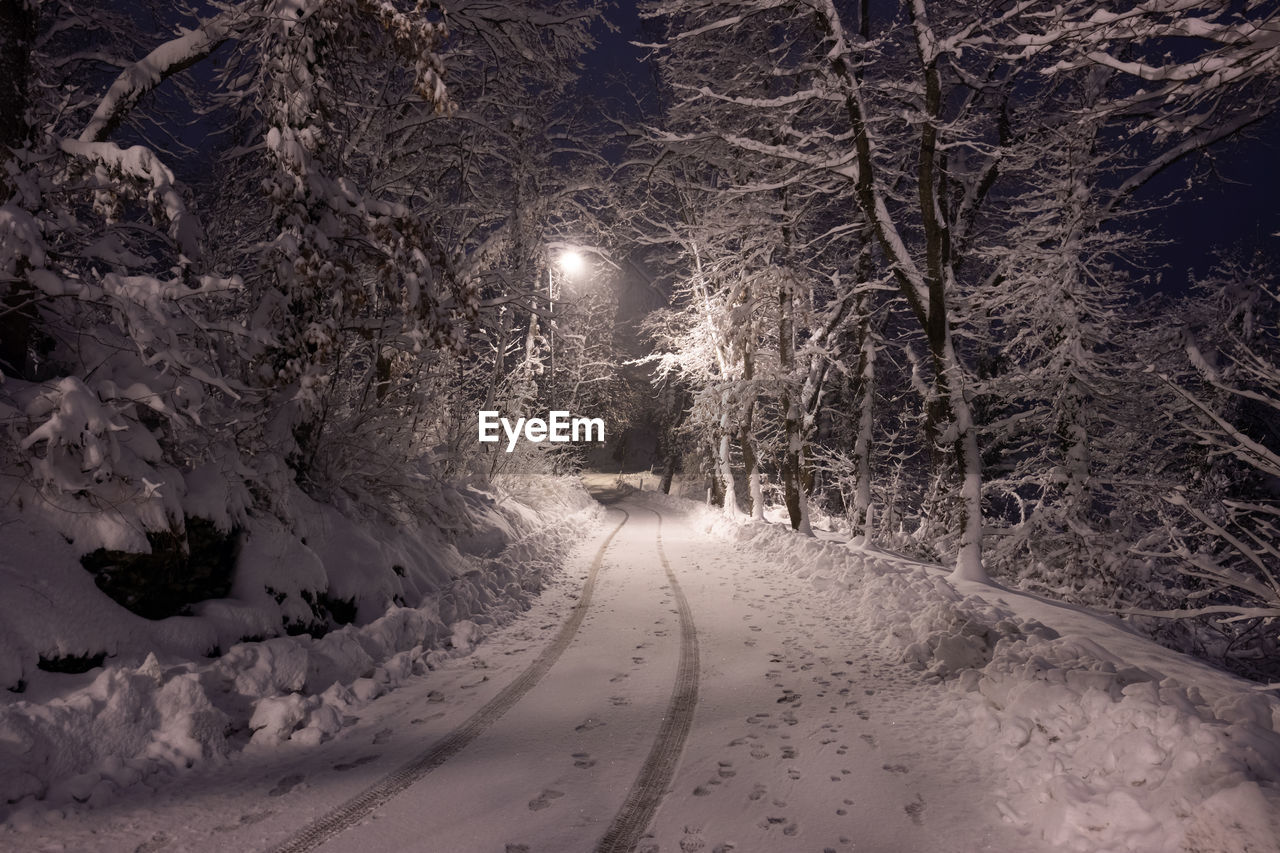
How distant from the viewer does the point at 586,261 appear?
19219mm

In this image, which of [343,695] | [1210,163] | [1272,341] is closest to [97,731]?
[343,695]

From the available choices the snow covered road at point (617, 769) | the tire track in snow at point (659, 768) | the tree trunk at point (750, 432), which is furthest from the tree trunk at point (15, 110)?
the tree trunk at point (750, 432)

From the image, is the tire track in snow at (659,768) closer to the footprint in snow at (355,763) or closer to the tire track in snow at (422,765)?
the tire track in snow at (422,765)

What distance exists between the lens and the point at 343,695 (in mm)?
5398

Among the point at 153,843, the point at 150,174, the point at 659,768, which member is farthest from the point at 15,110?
the point at 659,768

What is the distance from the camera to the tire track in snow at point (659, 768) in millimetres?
3490

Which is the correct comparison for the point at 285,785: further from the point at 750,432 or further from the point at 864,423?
the point at 864,423

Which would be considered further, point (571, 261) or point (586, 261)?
point (586, 261)

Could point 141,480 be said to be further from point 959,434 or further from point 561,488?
point 561,488

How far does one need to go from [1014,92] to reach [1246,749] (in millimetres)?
13855

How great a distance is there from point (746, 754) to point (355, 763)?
270cm

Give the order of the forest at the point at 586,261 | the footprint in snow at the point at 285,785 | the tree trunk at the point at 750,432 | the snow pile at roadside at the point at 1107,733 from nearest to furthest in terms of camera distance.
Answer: the snow pile at roadside at the point at 1107,733 → the footprint in snow at the point at 285,785 → the forest at the point at 586,261 → the tree trunk at the point at 750,432

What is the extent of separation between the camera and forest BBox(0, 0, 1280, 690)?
194 inches

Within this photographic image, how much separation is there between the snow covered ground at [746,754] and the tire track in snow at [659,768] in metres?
0.03
